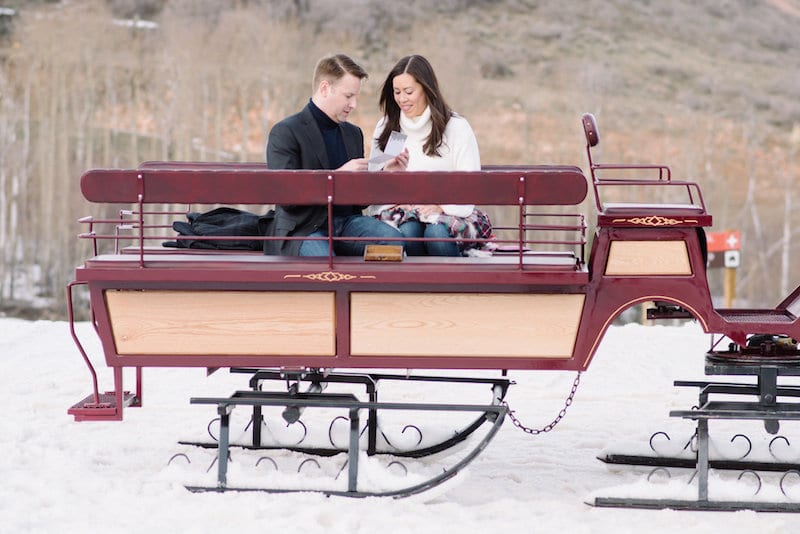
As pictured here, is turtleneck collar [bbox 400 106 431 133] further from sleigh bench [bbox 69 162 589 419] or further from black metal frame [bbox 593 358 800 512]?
black metal frame [bbox 593 358 800 512]

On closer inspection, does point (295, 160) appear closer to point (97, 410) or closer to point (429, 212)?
point (429, 212)

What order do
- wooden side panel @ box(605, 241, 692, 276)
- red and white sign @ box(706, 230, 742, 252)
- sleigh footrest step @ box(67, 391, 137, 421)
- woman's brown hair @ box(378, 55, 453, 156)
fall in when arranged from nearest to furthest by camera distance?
wooden side panel @ box(605, 241, 692, 276) → sleigh footrest step @ box(67, 391, 137, 421) → woman's brown hair @ box(378, 55, 453, 156) → red and white sign @ box(706, 230, 742, 252)

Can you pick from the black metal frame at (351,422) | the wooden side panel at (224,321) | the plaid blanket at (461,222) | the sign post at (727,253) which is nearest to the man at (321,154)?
the plaid blanket at (461,222)

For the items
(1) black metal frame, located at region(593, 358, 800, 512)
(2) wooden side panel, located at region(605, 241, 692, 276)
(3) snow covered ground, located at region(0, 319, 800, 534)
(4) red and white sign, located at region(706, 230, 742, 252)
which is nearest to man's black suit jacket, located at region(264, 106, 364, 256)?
(3) snow covered ground, located at region(0, 319, 800, 534)

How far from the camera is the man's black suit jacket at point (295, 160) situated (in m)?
4.63

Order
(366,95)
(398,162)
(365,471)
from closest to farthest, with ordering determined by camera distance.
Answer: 1. (365,471)
2. (398,162)
3. (366,95)

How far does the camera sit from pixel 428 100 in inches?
190

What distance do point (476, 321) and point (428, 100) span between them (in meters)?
1.10

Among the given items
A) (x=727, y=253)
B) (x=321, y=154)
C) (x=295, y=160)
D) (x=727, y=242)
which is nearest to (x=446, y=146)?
(x=321, y=154)

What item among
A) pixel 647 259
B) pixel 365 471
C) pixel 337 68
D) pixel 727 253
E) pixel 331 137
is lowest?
pixel 365 471

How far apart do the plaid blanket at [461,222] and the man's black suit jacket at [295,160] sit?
318 millimetres

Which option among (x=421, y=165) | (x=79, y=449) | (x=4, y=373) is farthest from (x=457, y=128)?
(x=4, y=373)

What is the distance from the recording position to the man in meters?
4.63

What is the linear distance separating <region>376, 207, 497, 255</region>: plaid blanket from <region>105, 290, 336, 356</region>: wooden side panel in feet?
2.12
